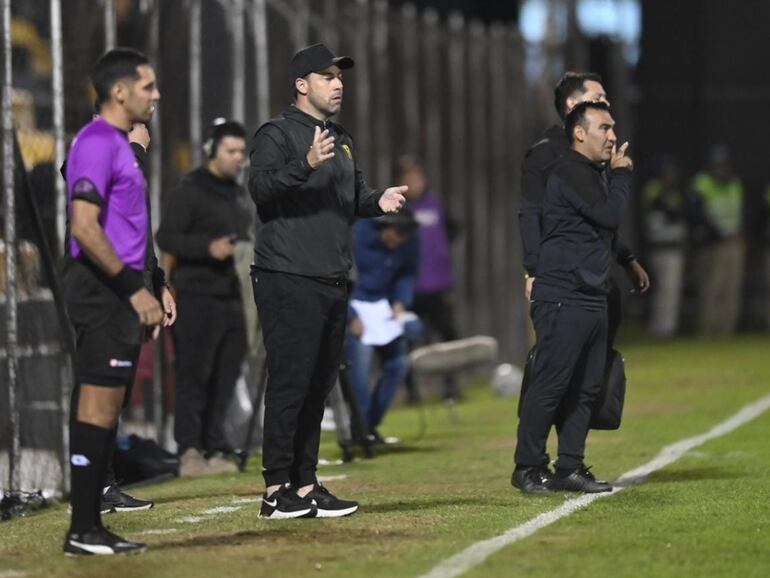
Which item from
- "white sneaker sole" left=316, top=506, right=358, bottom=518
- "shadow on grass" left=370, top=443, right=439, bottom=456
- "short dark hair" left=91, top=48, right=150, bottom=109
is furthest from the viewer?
"shadow on grass" left=370, top=443, right=439, bottom=456

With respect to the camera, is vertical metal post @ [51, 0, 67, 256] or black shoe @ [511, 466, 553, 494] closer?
black shoe @ [511, 466, 553, 494]

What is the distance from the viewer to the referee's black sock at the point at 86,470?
825 centimetres

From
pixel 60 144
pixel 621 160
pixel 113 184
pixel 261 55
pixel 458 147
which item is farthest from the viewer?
pixel 458 147

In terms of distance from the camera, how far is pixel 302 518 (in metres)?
9.40

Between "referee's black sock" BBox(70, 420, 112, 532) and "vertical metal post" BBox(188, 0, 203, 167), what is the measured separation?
6.27 m

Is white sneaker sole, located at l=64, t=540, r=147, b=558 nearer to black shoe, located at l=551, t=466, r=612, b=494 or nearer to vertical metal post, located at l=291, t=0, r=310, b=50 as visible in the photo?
black shoe, located at l=551, t=466, r=612, b=494

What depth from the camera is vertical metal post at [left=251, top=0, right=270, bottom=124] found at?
15.3m

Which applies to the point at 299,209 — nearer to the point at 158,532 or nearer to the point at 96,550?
the point at 158,532

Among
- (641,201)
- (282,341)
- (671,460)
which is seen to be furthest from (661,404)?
(641,201)

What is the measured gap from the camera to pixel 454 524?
30.0 feet

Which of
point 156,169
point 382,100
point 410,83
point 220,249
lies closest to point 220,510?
point 220,249

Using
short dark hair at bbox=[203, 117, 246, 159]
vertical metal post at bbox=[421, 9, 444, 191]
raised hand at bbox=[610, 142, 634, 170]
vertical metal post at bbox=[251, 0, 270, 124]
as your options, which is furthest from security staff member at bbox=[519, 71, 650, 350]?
vertical metal post at bbox=[421, 9, 444, 191]

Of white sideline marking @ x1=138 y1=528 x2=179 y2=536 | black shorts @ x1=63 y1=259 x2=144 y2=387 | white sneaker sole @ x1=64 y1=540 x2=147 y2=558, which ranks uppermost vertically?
black shorts @ x1=63 y1=259 x2=144 y2=387

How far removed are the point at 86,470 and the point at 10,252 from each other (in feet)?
10.2
